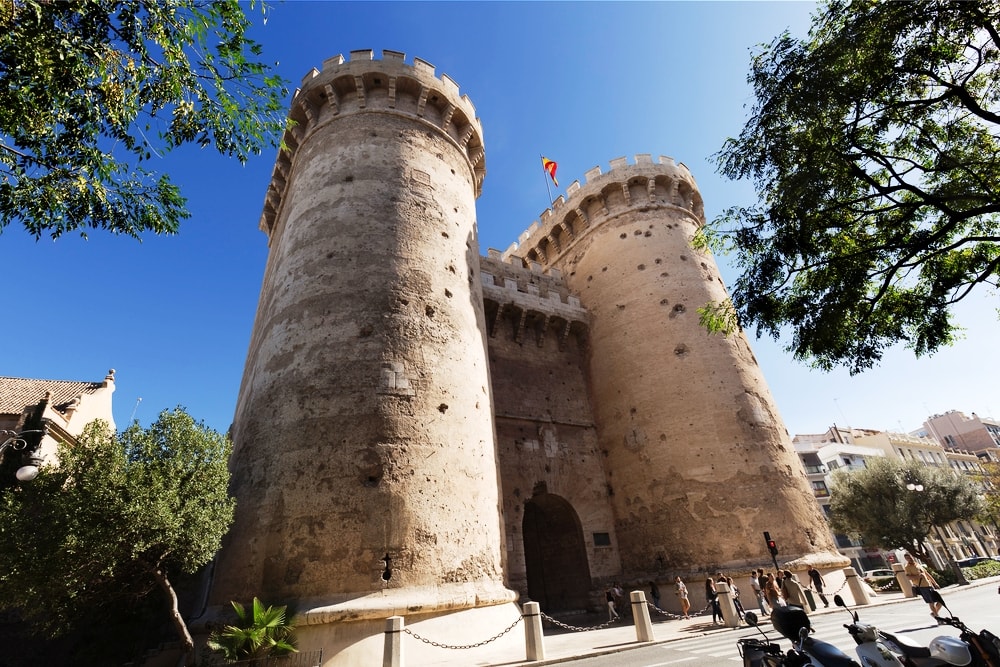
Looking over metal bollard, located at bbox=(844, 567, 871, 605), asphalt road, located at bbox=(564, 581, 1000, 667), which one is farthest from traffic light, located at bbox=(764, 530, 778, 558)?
metal bollard, located at bbox=(844, 567, 871, 605)

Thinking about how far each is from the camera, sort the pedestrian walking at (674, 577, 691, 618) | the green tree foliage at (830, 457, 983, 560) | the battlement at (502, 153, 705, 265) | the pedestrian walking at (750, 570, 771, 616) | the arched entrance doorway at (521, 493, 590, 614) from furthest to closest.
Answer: the green tree foliage at (830, 457, 983, 560), the battlement at (502, 153, 705, 265), the arched entrance doorway at (521, 493, 590, 614), the pedestrian walking at (674, 577, 691, 618), the pedestrian walking at (750, 570, 771, 616)

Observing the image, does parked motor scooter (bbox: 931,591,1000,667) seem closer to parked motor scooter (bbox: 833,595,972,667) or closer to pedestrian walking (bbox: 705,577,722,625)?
parked motor scooter (bbox: 833,595,972,667)

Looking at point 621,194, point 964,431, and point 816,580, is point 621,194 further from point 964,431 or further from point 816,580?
point 964,431

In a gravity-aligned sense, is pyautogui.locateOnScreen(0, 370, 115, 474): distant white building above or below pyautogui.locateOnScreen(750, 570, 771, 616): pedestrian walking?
above

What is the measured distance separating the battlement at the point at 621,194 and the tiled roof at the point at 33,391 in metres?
20.5

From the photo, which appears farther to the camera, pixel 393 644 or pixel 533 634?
pixel 533 634

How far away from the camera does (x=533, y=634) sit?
26.6ft

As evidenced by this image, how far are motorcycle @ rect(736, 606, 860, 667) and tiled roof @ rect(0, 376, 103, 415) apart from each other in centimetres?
2562

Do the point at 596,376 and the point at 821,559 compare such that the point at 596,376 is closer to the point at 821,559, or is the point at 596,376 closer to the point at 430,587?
the point at 821,559

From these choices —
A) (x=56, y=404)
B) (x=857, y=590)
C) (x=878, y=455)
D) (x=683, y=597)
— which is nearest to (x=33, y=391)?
(x=56, y=404)

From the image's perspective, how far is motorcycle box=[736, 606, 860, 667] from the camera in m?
3.46

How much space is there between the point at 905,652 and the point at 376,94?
17.2 m

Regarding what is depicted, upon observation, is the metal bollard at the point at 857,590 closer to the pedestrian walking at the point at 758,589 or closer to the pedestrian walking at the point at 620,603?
the pedestrian walking at the point at 758,589

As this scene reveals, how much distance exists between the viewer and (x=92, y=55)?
217 inches
